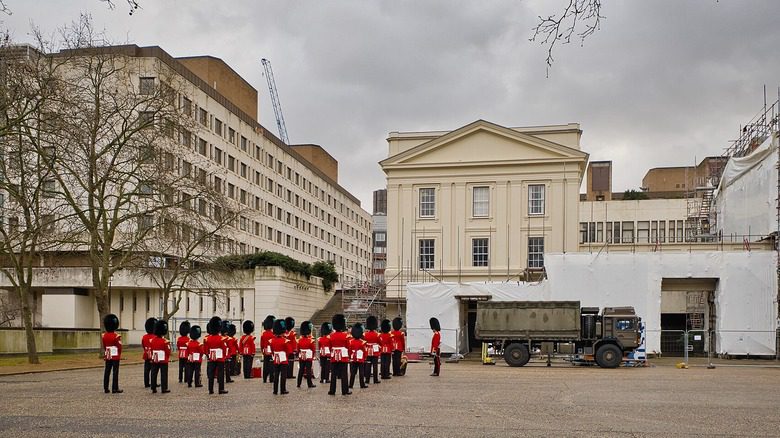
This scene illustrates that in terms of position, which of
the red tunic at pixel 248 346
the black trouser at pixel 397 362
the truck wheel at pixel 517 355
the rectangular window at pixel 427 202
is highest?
the rectangular window at pixel 427 202

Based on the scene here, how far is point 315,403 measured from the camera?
18.2m

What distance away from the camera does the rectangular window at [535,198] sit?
189 ft

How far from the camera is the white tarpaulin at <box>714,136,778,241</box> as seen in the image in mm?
46812

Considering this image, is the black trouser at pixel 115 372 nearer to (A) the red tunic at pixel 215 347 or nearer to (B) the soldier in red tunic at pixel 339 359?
(A) the red tunic at pixel 215 347

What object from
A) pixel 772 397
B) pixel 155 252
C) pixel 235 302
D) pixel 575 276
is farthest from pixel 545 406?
pixel 235 302

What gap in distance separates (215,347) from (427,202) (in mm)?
39117

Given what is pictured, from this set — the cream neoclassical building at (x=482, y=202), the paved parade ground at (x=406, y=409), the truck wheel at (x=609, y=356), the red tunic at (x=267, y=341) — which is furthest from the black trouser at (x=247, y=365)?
the cream neoclassical building at (x=482, y=202)

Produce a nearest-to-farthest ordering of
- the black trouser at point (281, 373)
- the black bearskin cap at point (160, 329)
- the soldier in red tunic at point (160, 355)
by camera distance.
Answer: the black trouser at point (281, 373), the soldier in red tunic at point (160, 355), the black bearskin cap at point (160, 329)

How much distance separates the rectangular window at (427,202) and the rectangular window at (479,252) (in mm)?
3276

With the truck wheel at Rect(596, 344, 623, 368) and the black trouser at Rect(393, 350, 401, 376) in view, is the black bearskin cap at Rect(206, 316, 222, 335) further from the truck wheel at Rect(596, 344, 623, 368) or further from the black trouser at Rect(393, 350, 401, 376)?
the truck wheel at Rect(596, 344, 623, 368)

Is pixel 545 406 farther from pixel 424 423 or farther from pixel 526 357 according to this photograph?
pixel 526 357

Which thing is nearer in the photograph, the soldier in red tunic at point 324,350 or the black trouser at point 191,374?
the soldier in red tunic at point 324,350

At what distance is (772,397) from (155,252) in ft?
84.4

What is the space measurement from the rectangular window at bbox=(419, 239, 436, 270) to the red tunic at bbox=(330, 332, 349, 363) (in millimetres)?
37835
